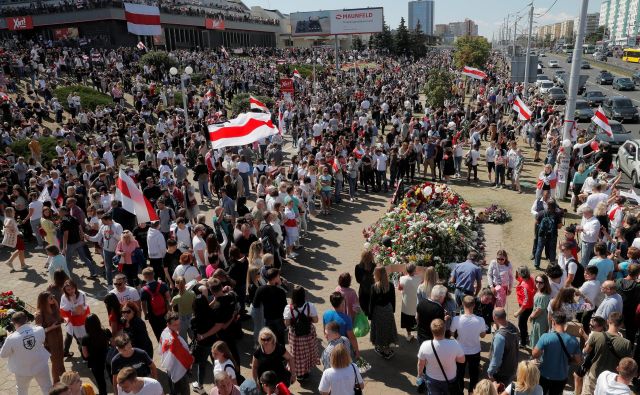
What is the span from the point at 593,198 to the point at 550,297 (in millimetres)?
4747

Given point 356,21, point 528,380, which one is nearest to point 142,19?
point 356,21

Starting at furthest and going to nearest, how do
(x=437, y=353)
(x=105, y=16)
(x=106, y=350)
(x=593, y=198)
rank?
(x=105, y=16) < (x=593, y=198) < (x=106, y=350) < (x=437, y=353)

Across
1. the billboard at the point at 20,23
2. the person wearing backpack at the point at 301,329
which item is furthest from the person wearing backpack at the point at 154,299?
the billboard at the point at 20,23

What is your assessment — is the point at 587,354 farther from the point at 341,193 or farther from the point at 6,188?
the point at 6,188

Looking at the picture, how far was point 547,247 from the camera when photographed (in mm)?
10352

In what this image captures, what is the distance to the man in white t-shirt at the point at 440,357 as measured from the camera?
17.6 feet

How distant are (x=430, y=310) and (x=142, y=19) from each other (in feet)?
118

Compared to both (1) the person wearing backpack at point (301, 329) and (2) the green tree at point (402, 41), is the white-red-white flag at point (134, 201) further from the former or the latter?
(2) the green tree at point (402, 41)

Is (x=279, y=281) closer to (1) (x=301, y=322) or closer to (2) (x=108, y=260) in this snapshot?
(1) (x=301, y=322)

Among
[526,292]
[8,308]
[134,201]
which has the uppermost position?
[134,201]

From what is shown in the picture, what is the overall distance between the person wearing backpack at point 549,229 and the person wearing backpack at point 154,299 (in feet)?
24.0

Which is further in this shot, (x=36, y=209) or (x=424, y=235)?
(x=36, y=209)

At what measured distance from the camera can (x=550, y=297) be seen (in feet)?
21.9

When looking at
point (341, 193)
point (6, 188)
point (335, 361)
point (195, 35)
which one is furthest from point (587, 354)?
point (195, 35)
